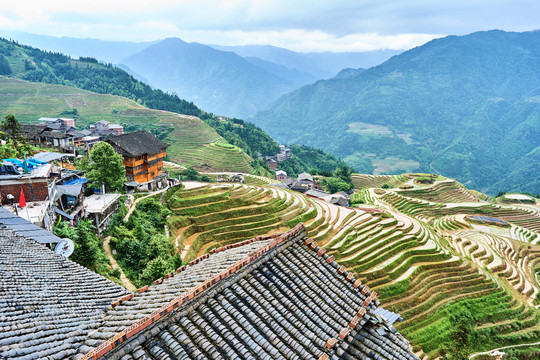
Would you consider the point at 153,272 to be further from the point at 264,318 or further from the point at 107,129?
the point at 107,129

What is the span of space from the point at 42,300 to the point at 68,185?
59.9 ft

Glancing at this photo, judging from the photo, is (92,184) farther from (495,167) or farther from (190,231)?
(495,167)

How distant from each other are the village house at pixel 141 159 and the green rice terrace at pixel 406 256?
359 centimetres

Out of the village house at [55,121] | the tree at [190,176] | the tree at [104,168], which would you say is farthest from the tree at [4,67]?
the tree at [104,168]

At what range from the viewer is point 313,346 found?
520 centimetres

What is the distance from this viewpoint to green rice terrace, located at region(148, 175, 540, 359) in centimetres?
2294

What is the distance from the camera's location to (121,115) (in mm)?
80188

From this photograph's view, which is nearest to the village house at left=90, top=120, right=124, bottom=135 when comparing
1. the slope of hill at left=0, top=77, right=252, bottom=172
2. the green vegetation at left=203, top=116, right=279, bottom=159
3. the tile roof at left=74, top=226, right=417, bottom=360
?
the slope of hill at left=0, top=77, right=252, bottom=172

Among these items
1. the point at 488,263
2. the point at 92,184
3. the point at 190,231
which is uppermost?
the point at 92,184

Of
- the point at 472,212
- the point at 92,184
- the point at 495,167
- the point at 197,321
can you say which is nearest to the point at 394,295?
the point at 197,321

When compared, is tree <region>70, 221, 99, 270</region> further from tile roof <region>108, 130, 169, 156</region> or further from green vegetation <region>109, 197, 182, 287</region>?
tile roof <region>108, 130, 169, 156</region>

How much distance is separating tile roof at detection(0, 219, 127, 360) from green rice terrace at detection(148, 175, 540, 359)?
→ 14.2m

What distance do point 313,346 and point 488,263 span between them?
37.0 meters

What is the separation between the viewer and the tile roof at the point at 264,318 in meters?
4.43
